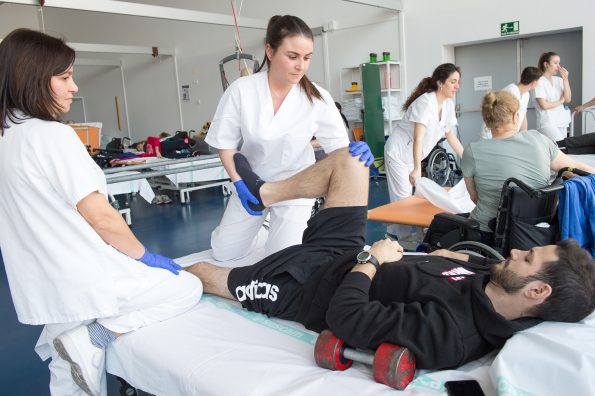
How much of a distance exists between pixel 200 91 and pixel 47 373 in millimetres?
8038

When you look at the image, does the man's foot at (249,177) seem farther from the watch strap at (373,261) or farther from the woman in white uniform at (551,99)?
the woman in white uniform at (551,99)

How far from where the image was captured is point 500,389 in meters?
1.06

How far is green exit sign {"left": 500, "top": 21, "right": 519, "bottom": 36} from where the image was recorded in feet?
20.1

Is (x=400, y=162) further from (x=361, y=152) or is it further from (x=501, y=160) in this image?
(x=361, y=152)

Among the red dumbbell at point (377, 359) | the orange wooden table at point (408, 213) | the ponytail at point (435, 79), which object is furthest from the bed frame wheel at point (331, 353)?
the ponytail at point (435, 79)

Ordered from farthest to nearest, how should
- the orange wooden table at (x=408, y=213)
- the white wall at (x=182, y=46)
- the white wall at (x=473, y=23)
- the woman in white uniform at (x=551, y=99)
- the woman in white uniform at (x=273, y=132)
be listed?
the white wall at (x=182, y=46) < the white wall at (x=473, y=23) < the woman in white uniform at (x=551, y=99) < the orange wooden table at (x=408, y=213) < the woman in white uniform at (x=273, y=132)

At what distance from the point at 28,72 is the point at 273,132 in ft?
3.37

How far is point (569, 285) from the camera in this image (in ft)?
4.03

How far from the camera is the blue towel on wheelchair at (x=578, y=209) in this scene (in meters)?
2.02

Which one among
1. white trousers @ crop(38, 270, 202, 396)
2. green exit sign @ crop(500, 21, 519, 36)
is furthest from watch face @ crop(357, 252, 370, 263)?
green exit sign @ crop(500, 21, 519, 36)

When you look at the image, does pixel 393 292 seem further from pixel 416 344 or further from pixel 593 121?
pixel 593 121

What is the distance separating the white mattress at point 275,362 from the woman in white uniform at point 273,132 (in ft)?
1.96

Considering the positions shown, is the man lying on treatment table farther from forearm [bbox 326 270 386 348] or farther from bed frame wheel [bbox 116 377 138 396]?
bed frame wheel [bbox 116 377 138 396]

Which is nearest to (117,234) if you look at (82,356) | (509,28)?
(82,356)
